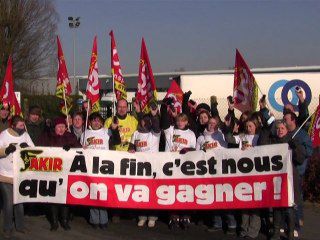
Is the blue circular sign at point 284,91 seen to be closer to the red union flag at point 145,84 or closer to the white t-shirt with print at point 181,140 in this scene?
the red union flag at point 145,84

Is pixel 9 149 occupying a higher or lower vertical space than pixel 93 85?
lower

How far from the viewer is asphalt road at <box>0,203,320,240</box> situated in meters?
8.50

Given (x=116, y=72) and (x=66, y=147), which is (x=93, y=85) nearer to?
(x=116, y=72)

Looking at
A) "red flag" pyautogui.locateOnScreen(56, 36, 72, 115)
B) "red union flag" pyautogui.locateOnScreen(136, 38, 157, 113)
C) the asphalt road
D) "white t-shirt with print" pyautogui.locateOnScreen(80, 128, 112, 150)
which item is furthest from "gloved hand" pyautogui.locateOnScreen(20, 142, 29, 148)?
"red flag" pyautogui.locateOnScreen(56, 36, 72, 115)

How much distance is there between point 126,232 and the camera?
8.81m

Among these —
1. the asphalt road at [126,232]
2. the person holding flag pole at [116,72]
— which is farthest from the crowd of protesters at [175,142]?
the person holding flag pole at [116,72]

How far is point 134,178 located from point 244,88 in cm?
298

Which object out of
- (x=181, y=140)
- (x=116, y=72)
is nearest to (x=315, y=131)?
(x=181, y=140)

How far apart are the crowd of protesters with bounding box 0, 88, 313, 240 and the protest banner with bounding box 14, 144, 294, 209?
0.18m

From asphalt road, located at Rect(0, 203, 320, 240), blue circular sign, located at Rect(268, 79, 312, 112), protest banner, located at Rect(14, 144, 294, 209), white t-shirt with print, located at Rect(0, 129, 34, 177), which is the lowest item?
asphalt road, located at Rect(0, 203, 320, 240)

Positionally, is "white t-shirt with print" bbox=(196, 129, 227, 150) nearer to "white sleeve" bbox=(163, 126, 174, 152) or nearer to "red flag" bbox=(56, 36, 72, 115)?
"white sleeve" bbox=(163, 126, 174, 152)

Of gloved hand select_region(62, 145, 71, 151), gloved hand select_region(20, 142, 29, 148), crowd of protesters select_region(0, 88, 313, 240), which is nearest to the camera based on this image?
crowd of protesters select_region(0, 88, 313, 240)

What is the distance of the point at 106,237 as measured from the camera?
850cm

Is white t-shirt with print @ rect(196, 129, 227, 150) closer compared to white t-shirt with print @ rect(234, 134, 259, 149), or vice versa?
white t-shirt with print @ rect(234, 134, 259, 149)
